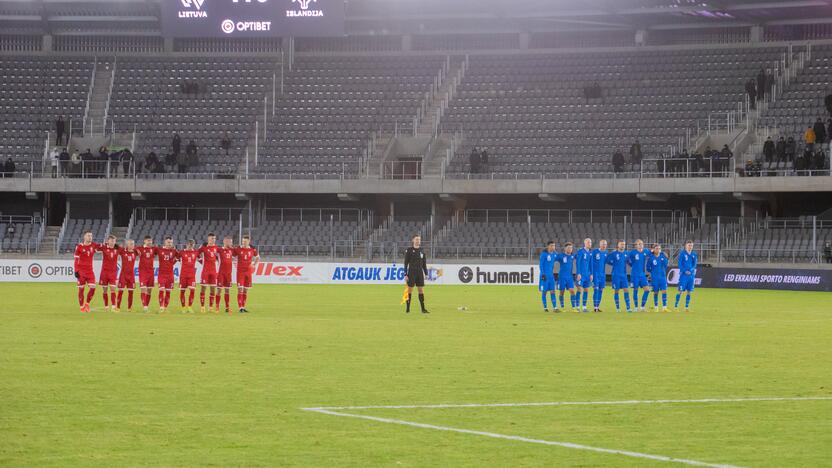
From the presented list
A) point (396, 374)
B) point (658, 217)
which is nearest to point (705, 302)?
point (658, 217)

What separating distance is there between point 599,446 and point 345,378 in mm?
5908

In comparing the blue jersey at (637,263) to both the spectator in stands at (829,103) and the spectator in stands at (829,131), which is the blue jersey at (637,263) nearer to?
the spectator in stands at (829,131)

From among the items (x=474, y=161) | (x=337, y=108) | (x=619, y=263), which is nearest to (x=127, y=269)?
(x=619, y=263)

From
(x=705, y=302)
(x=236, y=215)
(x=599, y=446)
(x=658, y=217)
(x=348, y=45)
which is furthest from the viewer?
(x=348, y=45)

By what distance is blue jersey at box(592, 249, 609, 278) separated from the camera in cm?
3428

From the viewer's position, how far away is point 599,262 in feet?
113

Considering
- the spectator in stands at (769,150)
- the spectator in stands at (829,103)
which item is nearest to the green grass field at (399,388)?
the spectator in stands at (769,150)

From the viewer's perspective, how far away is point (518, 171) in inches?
2507

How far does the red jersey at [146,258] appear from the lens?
33.1 metres

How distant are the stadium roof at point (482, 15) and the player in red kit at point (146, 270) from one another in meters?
37.6

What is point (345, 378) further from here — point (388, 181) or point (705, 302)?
point (388, 181)

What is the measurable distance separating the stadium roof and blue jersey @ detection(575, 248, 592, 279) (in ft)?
105

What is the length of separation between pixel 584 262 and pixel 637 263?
6.96ft

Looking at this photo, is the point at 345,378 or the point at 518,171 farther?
the point at 518,171
